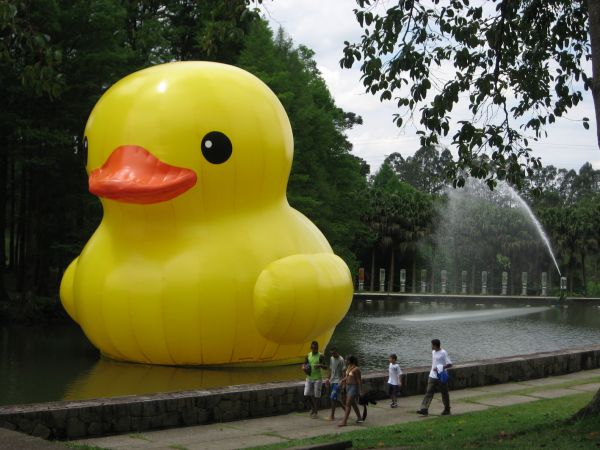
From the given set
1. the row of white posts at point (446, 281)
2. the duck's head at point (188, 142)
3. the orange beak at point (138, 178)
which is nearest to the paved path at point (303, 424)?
the orange beak at point (138, 178)

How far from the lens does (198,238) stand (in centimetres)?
1548

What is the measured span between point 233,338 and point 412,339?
9501 mm

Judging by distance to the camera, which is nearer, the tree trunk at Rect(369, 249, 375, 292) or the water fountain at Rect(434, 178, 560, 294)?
the tree trunk at Rect(369, 249, 375, 292)

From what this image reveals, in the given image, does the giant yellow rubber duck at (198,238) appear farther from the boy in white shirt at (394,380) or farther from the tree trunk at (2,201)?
the tree trunk at (2,201)

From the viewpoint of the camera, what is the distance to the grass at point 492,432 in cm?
803

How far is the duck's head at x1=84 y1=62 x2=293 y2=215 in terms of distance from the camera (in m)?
14.8

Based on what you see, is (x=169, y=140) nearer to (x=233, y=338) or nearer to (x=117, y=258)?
(x=117, y=258)

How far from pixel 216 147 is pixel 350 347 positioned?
7926 millimetres

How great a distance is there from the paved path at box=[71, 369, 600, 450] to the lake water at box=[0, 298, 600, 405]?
327 centimetres

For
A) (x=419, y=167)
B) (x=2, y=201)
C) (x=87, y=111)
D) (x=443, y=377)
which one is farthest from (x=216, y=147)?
(x=419, y=167)

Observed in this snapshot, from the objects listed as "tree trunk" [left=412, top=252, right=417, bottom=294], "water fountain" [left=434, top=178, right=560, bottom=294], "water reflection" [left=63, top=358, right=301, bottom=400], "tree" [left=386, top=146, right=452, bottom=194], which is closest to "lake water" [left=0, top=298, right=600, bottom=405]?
"water reflection" [left=63, top=358, right=301, bottom=400]

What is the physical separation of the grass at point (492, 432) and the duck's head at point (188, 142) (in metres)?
6.27

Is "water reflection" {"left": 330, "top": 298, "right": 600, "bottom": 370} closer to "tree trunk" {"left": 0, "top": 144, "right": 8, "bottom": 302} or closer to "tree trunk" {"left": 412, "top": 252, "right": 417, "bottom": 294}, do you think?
"tree trunk" {"left": 0, "top": 144, "right": 8, "bottom": 302}

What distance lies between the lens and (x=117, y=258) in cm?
1582
